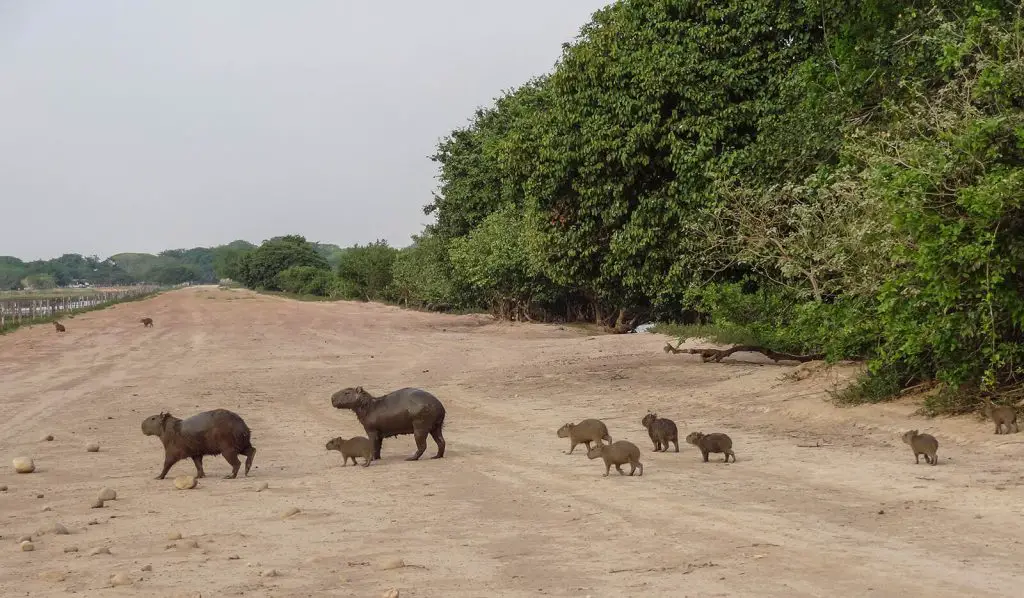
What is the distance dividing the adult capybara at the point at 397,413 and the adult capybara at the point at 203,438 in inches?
57.3

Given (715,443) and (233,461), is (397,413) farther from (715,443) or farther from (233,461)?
(715,443)

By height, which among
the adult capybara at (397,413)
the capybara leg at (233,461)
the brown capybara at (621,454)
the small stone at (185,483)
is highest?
the adult capybara at (397,413)

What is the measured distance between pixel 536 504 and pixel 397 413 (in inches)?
137

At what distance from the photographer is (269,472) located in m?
12.8

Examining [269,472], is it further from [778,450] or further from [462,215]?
[462,215]

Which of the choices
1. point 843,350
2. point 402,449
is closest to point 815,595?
point 402,449

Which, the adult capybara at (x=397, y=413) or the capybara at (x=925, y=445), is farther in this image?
the adult capybara at (x=397, y=413)

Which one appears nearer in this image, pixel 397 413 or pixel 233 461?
pixel 233 461

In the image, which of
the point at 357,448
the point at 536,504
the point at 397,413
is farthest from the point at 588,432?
the point at 536,504

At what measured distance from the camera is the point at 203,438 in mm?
12133

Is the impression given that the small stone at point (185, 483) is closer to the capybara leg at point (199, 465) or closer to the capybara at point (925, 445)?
the capybara leg at point (199, 465)

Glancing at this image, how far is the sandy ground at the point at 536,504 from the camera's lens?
756 centimetres

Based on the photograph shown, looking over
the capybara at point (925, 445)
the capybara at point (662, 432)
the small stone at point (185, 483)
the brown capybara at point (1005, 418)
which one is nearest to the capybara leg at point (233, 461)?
the small stone at point (185, 483)

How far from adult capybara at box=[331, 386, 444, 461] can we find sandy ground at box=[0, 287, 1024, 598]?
0.39 m
